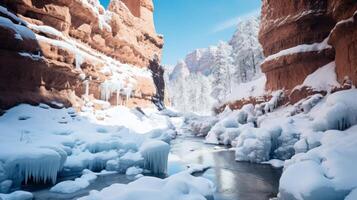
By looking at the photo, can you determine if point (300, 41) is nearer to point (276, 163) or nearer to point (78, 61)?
point (276, 163)

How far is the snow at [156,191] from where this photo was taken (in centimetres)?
752

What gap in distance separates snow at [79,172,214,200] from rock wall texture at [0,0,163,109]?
17.1 metres

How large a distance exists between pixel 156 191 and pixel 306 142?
39.7 feet

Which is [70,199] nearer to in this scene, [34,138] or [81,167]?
[81,167]

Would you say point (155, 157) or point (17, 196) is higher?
point (155, 157)

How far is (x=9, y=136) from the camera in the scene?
57.0 ft

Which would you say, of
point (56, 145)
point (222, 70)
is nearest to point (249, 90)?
point (222, 70)

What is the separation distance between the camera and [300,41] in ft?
98.5

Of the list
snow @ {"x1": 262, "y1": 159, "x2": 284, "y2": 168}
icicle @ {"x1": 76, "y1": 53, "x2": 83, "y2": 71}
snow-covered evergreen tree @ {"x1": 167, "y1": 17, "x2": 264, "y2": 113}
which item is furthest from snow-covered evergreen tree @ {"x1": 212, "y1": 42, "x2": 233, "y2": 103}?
snow @ {"x1": 262, "y1": 159, "x2": 284, "y2": 168}

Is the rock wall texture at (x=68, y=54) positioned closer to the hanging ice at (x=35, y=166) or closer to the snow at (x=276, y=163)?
the hanging ice at (x=35, y=166)

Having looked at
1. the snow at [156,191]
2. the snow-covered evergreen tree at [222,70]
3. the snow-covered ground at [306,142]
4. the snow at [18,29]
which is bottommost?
the snow at [156,191]

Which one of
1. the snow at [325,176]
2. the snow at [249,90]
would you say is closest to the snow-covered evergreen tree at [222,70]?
the snow at [249,90]

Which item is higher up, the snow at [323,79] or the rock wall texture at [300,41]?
the rock wall texture at [300,41]

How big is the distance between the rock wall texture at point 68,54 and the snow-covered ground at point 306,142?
1694 cm
